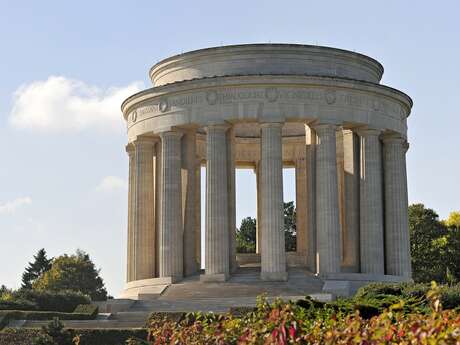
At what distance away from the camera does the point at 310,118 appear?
228 feet

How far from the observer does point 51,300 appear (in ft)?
221

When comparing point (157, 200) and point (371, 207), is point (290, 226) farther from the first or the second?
point (371, 207)

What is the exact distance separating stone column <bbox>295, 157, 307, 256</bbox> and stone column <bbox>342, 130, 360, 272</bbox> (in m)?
7.10

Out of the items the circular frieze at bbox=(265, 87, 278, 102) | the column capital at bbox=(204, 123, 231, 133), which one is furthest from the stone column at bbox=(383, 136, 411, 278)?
the column capital at bbox=(204, 123, 231, 133)

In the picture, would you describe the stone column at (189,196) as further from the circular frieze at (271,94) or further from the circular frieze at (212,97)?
the circular frieze at (271,94)

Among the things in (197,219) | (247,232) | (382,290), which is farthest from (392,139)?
(247,232)

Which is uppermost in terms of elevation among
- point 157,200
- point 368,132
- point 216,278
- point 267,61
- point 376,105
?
point 267,61

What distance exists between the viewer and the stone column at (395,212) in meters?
73.8

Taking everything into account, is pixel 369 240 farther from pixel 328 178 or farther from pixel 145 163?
pixel 145 163

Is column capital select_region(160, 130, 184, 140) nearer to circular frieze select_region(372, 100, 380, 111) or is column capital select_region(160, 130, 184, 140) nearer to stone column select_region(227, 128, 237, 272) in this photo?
stone column select_region(227, 128, 237, 272)

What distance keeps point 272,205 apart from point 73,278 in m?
57.0

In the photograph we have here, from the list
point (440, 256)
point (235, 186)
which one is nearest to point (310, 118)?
point (235, 186)

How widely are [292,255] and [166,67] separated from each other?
18.6 m

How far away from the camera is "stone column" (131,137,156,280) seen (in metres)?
74.8
